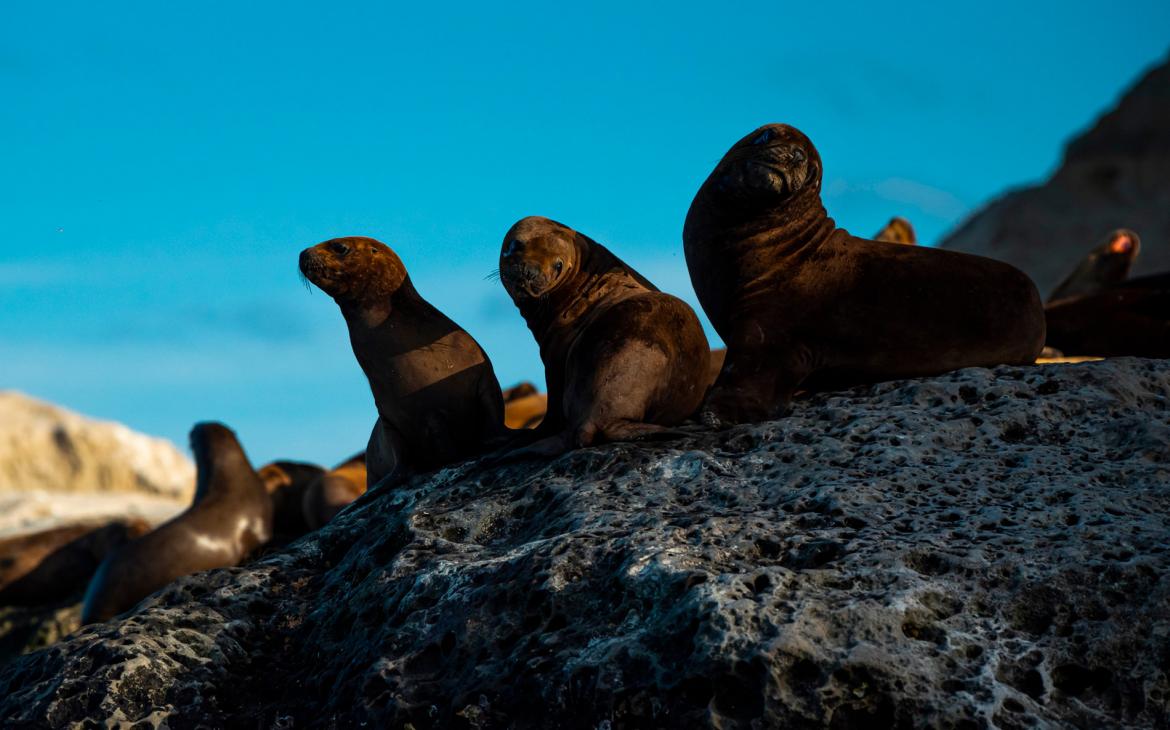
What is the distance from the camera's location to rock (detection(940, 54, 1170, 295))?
77.9 feet

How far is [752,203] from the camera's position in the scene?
647 cm

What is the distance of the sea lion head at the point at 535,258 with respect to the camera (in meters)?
6.21

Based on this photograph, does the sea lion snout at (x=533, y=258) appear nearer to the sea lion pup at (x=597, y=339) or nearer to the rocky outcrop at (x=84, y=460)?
the sea lion pup at (x=597, y=339)

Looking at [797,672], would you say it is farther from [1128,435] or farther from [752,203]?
[752,203]

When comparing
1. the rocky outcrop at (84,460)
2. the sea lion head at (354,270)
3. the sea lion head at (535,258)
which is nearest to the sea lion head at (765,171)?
the sea lion head at (535,258)

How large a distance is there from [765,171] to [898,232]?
788cm

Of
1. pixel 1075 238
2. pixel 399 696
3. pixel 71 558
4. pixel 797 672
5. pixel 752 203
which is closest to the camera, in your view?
pixel 797 672

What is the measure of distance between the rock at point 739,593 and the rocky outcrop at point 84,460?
16.3m

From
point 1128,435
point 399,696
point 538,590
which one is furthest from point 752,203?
point 399,696

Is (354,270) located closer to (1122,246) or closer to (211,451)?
(211,451)

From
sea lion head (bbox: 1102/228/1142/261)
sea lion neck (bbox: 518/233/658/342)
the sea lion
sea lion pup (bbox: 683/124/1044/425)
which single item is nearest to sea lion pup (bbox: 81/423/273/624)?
sea lion neck (bbox: 518/233/658/342)

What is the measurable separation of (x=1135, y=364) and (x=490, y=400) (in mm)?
2776

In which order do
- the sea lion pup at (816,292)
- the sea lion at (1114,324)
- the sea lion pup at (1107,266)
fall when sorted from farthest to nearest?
the sea lion pup at (1107,266) → the sea lion at (1114,324) → the sea lion pup at (816,292)

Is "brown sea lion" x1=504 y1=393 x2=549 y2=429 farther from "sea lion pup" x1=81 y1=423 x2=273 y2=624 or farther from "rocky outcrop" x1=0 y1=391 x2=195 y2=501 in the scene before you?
"rocky outcrop" x1=0 y1=391 x2=195 y2=501
